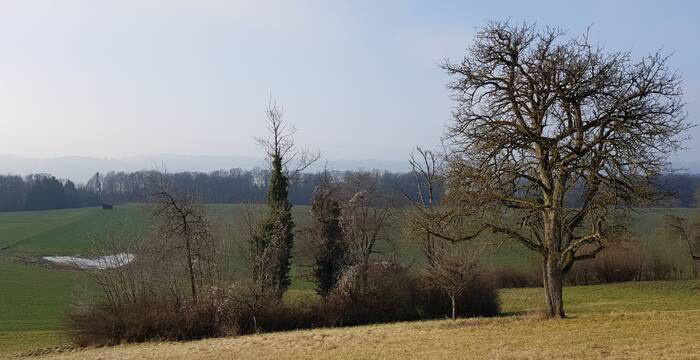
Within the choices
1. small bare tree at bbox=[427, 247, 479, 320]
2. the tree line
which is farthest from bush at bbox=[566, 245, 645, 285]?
the tree line

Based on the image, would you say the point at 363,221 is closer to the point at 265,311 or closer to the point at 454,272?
the point at 265,311

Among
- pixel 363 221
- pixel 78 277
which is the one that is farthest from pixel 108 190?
pixel 363 221

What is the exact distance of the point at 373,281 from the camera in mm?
33781

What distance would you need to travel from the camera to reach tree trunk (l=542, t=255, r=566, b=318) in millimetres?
20078

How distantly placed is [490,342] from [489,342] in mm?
38

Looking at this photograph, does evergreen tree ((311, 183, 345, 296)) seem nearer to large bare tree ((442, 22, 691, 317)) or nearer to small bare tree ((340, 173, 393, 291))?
small bare tree ((340, 173, 393, 291))

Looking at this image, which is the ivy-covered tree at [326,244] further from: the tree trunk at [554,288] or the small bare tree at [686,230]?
the small bare tree at [686,230]

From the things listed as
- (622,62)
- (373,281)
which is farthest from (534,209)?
(373,281)

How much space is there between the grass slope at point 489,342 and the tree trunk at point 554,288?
1.91 feet

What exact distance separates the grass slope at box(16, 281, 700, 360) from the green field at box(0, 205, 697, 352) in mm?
4191

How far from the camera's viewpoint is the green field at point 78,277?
3541 centimetres

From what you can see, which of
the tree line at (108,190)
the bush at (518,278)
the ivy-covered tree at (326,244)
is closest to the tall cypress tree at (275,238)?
the ivy-covered tree at (326,244)

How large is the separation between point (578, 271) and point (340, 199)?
1006 inches

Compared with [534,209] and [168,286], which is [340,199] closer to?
[168,286]
